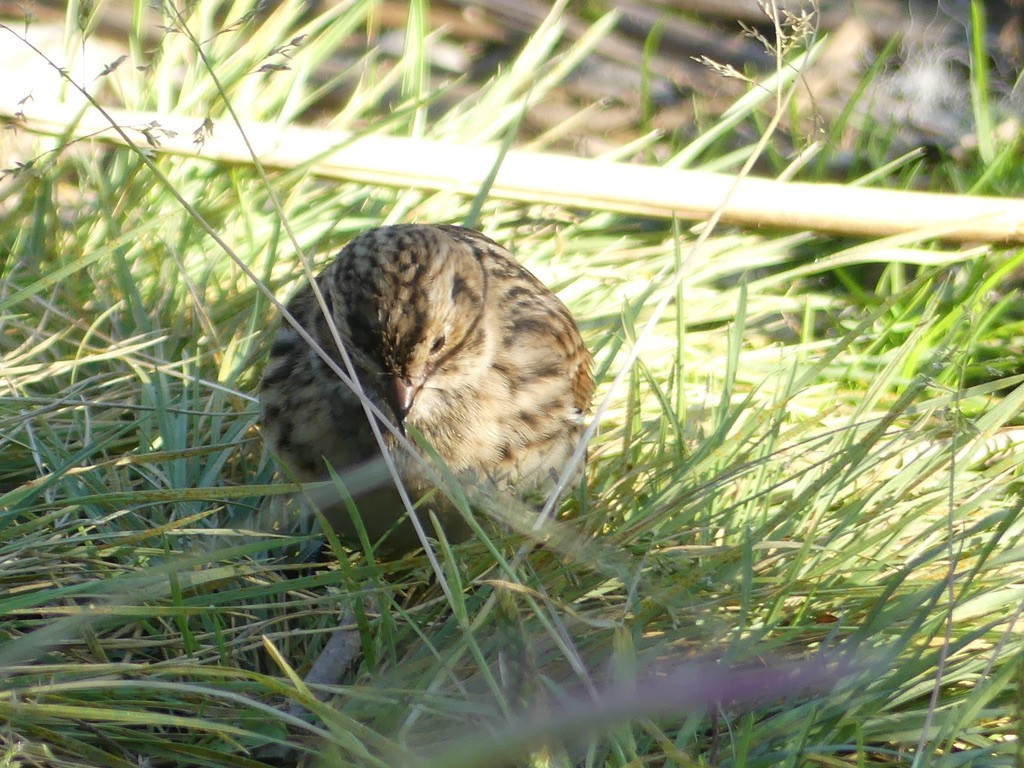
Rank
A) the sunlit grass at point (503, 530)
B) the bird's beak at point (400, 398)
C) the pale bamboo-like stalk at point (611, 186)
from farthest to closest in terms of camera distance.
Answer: the pale bamboo-like stalk at point (611, 186) < the bird's beak at point (400, 398) < the sunlit grass at point (503, 530)

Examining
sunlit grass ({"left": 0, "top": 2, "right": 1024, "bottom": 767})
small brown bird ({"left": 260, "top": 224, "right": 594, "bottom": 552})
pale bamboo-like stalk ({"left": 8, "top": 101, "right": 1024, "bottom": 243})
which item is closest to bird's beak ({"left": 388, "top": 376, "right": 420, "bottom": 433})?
small brown bird ({"left": 260, "top": 224, "right": 594, "bottom": 552})

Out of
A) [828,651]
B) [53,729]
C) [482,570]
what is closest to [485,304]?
[482,570]

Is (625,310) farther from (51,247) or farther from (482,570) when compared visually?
(51,247)

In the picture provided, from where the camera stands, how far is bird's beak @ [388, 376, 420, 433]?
2.71m

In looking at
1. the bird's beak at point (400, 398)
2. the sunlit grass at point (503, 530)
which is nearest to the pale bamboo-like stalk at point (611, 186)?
the sunlit grass at point (503, 530)

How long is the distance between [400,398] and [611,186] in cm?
176

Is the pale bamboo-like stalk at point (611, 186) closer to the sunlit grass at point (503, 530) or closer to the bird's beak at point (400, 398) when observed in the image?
the sunlit grass at point (503, 530)

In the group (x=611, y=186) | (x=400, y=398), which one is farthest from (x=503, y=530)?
(x=611, y=186)

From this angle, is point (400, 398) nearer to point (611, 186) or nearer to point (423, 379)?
point (423, 379)

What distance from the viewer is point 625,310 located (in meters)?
3.25

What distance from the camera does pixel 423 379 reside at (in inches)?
112

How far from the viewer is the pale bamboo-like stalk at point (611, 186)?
4152 mm

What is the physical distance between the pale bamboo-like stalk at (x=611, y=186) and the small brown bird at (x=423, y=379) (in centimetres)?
93

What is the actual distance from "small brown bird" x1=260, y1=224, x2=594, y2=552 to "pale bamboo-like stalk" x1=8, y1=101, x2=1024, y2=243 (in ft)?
3.05
